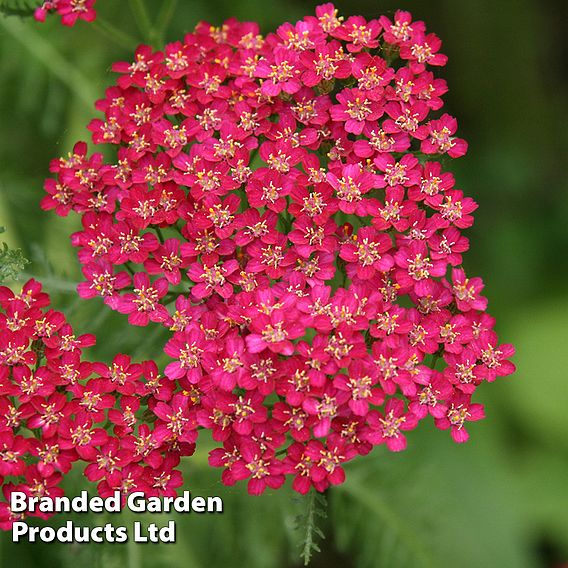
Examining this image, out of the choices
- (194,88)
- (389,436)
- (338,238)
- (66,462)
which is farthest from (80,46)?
(389,436)

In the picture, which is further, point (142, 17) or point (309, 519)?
point (142, 17)

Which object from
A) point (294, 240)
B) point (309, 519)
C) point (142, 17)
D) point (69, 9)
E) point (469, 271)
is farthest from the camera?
point (469, 271)

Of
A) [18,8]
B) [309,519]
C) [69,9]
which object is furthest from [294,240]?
[18,8]

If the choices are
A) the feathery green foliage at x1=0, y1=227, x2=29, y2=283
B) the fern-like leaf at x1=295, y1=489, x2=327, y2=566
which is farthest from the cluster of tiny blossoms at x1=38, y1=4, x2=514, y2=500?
the feathery green foliage at x1=0, y1=227, x2=29, y2=283

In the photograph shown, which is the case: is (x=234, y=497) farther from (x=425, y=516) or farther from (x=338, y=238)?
(x=338, y=238)

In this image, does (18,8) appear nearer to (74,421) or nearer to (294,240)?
(294,240)

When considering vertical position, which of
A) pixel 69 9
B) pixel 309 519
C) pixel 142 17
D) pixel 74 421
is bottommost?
pixel 309 519
